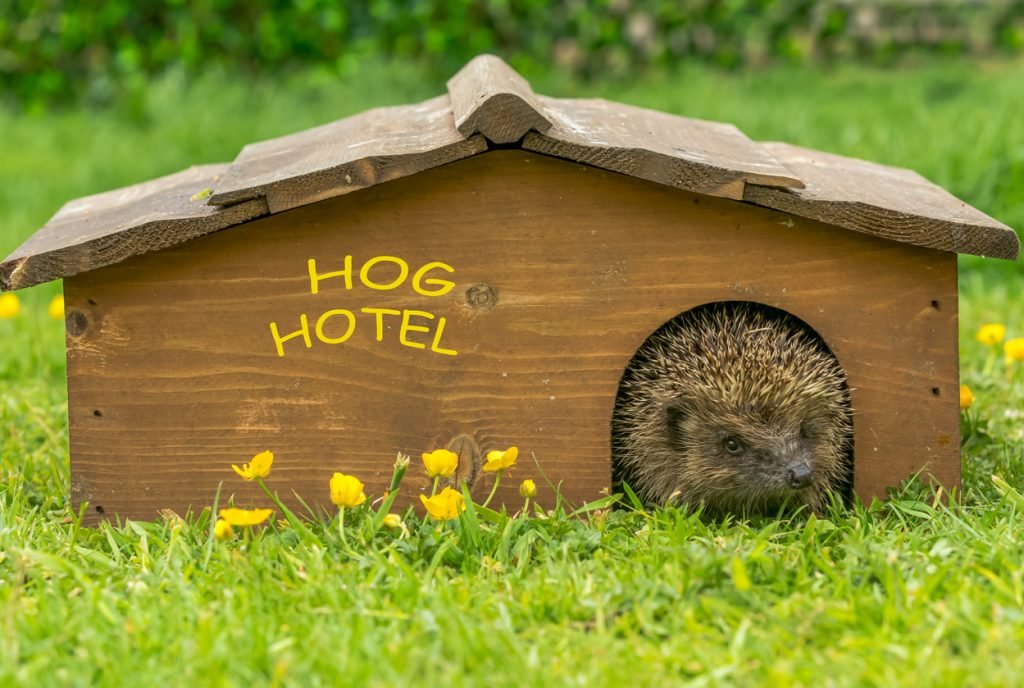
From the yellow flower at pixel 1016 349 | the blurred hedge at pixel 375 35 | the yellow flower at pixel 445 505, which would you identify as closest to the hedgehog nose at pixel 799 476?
the yellow flower at pixel 445 505

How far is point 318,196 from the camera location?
4.05 meters

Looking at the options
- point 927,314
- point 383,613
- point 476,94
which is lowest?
point 383,613

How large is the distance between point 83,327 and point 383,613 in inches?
59.8

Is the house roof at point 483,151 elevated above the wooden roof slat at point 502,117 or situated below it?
below

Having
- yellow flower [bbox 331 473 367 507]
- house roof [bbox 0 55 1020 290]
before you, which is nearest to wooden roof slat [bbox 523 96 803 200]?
house roof [bbox 0 55 1020 290]

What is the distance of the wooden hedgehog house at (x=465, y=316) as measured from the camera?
167 inches

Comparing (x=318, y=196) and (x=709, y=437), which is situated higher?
(x=318, y=196)

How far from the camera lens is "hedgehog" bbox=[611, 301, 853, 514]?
4.38 m

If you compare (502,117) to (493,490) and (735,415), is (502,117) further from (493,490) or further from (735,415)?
(735,415)

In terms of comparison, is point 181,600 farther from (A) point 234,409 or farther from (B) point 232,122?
(B) point 232,122

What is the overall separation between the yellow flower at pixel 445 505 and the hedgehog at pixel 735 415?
754mm

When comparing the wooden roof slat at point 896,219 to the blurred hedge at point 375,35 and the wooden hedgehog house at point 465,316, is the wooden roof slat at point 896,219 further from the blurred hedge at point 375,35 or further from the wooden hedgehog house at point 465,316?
the blurred hedge at point 375,35

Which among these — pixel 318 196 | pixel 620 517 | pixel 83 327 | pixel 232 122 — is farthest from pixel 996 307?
pixel 232 122

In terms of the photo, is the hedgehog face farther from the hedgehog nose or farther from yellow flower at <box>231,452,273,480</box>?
yellow flower at <box>231,452,273,480</box>
